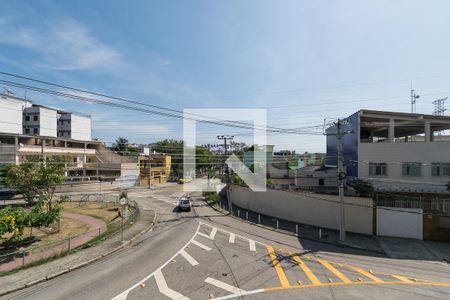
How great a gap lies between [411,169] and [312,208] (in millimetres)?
11943

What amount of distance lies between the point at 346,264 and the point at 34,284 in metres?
15.2

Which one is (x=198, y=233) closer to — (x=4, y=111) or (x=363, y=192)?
(x=363, y=192)

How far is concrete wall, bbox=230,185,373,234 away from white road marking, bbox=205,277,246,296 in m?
14.8

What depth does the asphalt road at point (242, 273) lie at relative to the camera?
10820 mm

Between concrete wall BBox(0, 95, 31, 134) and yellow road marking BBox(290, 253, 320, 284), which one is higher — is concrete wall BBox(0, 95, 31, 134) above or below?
above

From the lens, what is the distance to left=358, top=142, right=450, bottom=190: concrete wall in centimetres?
2698

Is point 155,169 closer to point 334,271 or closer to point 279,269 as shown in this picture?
point 279,269

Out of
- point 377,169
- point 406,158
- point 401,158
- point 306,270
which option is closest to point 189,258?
point 306,270

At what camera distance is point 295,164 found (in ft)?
175

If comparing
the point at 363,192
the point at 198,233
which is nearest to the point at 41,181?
the point at 198,233

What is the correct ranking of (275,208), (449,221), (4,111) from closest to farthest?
(449,221) < (275,208) < (4,111)

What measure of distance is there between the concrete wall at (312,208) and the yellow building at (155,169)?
34.4 meters

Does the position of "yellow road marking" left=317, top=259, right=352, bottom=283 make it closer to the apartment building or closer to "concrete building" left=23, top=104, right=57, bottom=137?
the apartment building

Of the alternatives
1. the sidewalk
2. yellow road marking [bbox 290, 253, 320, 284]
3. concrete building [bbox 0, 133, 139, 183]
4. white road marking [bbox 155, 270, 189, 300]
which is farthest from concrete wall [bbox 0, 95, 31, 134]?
yellow road marking [bbox 290, 253, 320, 284]
